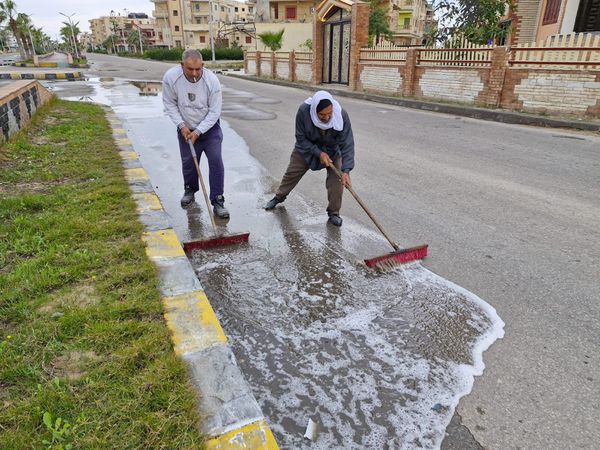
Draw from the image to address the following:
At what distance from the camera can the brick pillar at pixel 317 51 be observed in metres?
19.5

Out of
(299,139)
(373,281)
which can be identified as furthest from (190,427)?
(299,139)

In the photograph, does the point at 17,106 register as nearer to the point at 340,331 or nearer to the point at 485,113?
the point at 340,331

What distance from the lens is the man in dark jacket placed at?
151 inches

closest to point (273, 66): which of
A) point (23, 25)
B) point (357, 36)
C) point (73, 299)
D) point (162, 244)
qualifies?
point (357, 36)

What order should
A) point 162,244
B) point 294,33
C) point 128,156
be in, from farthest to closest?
point 294,33 → point 128,156 → point 162,244

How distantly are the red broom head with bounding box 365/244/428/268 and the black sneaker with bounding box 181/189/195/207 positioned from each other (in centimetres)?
226

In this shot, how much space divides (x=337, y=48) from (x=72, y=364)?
61.9 feet

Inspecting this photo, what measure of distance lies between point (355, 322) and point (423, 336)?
1.31 feet

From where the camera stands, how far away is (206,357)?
6.98ft

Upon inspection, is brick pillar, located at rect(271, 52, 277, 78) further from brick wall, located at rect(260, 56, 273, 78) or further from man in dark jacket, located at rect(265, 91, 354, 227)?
man in dark jacket, located at rect(265, 91, 354, 227)

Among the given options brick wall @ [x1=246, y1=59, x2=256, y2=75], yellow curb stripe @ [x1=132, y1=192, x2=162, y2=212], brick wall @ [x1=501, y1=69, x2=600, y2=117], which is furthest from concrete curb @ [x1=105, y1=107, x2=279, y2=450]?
brick wall @ [x1=246, y1=59, x2=256, y2=75]

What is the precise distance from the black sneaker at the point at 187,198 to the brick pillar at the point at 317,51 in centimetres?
1654

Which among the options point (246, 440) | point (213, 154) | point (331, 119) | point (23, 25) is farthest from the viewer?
point (23, 25)

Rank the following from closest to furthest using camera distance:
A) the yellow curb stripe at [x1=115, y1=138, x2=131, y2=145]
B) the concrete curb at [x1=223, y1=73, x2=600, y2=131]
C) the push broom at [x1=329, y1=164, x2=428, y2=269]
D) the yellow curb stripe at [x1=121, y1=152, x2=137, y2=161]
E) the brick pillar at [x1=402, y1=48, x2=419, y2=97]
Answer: the push broom at [x1=329, y1=164, x2=428, y2=269], the yellow curb stripe at [x1=121, y1=152, x2=137, y2=161], the yellow curb stripe at [x1=115, y1=138, x2=131, y2=145], the concrete curb at [x1=223, y1=73, x2=600, y2=131], the brick pillar at [x1=402, y1=48, x2=419, y2=97]
